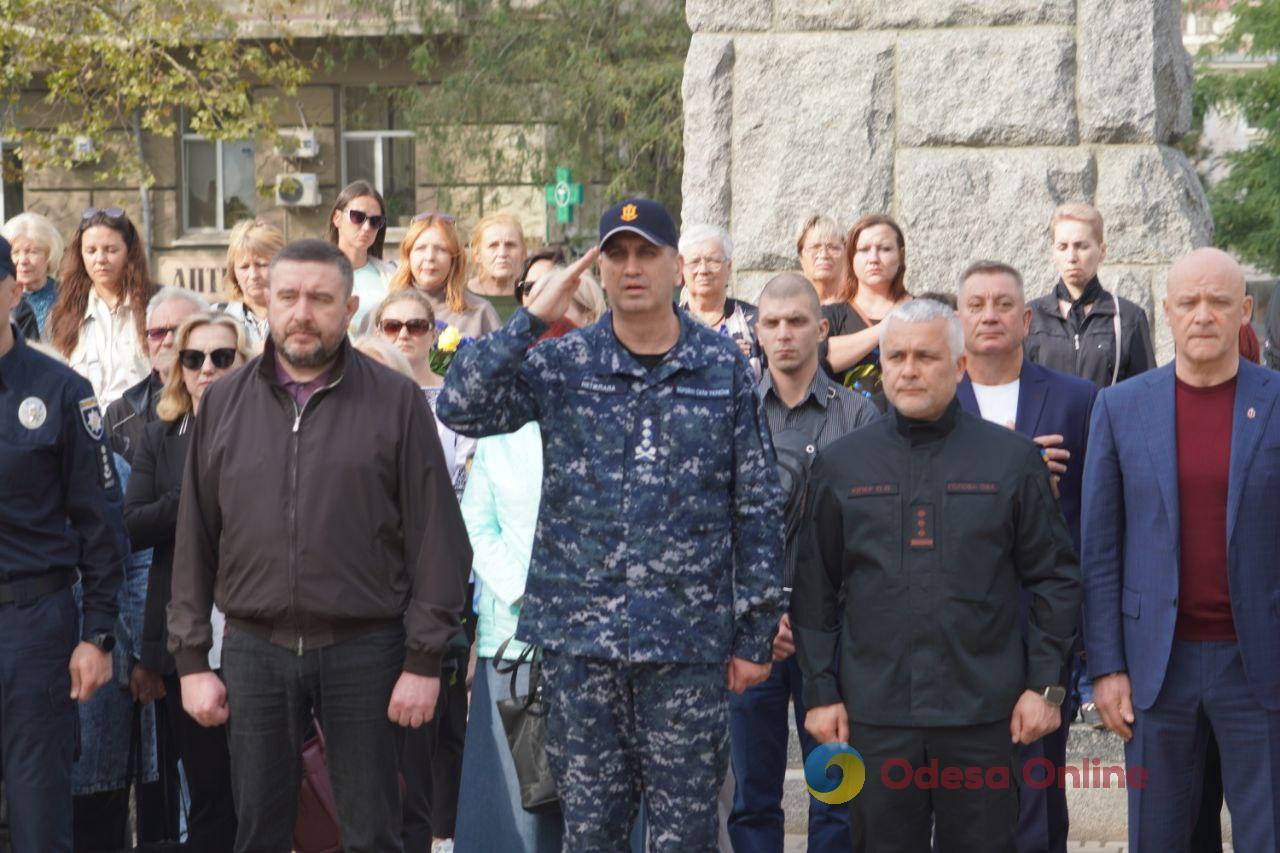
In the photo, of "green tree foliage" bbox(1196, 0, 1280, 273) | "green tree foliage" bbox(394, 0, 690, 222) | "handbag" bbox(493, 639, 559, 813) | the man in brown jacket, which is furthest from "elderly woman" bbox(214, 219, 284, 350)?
"green tree foliage" bbox(1196, 0, 1280, 273)

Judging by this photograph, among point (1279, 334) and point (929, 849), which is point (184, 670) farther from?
point (1279, 334)

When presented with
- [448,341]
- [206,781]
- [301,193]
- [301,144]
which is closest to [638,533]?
[206,781]

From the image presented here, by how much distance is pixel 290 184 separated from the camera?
2198 centimetres

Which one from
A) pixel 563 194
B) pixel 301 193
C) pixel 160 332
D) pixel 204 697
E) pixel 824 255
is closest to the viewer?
pixel 204 697

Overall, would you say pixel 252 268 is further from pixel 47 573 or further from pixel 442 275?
pixel 47 573

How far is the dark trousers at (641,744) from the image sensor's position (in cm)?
485

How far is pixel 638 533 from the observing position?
15.8 ft

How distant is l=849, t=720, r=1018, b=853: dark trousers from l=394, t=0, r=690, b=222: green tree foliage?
1431 cm

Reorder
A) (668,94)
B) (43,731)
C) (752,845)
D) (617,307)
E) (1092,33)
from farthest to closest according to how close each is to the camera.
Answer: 1. (668,94)
2. (1092,33)
3. (752,845)
4. (43,731)
5. (617,307)

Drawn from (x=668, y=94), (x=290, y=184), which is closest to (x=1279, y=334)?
(x=668, y=94)

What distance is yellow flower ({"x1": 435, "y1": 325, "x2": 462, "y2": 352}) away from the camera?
23.9ft

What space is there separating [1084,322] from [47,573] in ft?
12.8

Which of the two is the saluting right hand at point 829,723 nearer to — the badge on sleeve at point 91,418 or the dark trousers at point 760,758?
the dark trousers at point 760,758

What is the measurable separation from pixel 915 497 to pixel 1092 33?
3.50 metres
